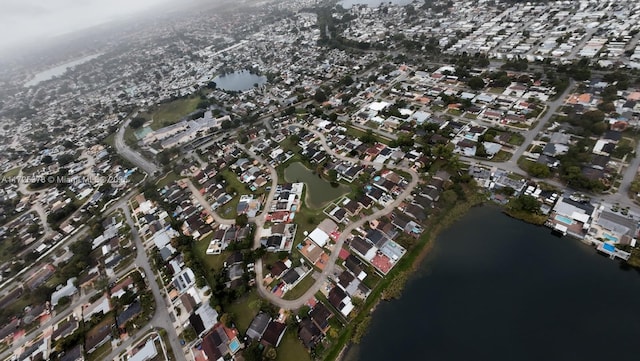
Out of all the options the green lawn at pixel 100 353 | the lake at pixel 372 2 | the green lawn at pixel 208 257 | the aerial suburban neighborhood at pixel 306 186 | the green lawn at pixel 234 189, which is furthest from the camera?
the lake at pixel 372 2

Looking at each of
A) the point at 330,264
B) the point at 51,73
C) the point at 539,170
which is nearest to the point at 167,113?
the point at 330,264

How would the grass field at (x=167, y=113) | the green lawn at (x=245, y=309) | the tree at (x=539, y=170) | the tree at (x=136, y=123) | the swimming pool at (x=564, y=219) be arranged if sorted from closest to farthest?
the green lawn at (x=245, y=309), the swimming pool at (x=564, y=219), the tree at (x=539, y=170), the grass field at (x=167, y=113), the tree at (x=136, y=123)

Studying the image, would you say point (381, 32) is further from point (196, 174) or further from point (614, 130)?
point (196, 174)

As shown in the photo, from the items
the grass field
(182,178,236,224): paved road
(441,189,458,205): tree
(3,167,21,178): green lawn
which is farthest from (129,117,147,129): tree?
(441,189,458,205): tree

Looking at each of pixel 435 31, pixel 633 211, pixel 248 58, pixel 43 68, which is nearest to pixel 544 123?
pixel 633 211

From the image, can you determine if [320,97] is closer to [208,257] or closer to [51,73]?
[208,257]

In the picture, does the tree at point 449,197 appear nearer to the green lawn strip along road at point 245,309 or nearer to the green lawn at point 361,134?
the green lawn at point 361,134

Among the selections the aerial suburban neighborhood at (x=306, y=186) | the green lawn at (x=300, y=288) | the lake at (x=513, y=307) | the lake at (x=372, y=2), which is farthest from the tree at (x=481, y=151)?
the lake at (x=372, y=2)
